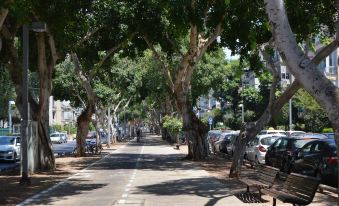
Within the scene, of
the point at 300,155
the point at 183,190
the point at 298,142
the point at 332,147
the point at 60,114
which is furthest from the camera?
the point at 60,114

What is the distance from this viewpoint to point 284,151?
20.5 metres

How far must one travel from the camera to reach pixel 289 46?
24.8 ft

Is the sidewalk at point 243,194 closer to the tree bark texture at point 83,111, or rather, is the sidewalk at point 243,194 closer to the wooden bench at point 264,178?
the wooden bench at point 264,178

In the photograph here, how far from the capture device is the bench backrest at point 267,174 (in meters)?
12.4

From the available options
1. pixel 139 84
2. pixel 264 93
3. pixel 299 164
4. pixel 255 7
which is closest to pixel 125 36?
pixel 255 7

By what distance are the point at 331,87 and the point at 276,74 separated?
41.4ft

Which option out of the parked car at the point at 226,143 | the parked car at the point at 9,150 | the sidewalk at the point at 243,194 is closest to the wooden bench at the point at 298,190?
the sidewalk at the point at 243,194

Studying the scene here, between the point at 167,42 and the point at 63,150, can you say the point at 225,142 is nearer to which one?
the point at 167,42

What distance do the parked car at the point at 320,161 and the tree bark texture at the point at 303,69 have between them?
28.1 ft

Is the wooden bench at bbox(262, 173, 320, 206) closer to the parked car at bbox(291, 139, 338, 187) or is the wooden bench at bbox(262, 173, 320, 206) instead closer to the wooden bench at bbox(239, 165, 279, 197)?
the wooden bench at bbox(239, 165, 279, 197)

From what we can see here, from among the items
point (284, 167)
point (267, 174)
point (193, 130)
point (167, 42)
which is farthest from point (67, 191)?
point (193, 130)

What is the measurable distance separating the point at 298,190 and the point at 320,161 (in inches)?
266

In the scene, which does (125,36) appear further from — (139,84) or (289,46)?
(139,84)

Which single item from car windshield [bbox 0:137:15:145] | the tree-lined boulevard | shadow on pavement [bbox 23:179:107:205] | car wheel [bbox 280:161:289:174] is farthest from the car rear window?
car windshield [bbox 0:137:15:145]
